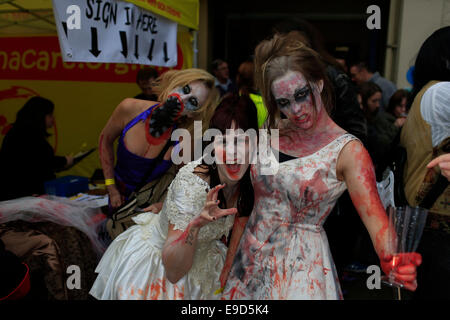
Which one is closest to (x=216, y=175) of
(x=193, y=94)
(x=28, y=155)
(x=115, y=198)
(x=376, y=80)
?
(x=193, y=94)

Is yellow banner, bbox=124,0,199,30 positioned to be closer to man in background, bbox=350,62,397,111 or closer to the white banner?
the white banner

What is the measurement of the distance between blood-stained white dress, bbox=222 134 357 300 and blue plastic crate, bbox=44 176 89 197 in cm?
251

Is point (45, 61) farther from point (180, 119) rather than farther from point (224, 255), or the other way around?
point (224, 255)

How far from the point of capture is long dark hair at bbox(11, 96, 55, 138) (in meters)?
3.39

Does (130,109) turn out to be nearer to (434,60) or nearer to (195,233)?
(195,233)

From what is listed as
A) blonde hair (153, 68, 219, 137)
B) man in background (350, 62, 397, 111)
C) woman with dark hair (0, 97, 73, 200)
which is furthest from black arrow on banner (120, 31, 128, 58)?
man in background (350, 62, 397, 111)

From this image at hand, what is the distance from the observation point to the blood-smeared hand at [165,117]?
205cm

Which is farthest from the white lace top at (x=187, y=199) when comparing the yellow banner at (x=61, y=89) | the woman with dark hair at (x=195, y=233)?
the yellow banner at (x=61, y=89)

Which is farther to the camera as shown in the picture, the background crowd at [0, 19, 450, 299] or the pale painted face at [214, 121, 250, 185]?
the background crowd at [0, 19, 450, 299]

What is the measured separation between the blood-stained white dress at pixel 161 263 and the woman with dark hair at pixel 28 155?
1870mm

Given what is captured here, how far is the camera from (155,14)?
3539 mm

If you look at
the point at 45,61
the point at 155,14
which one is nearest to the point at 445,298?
the point at 155,14

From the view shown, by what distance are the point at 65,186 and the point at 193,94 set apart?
2.08m

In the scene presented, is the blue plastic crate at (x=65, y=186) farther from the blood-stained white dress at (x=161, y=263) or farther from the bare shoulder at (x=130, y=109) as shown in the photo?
the blood-stained white dress at (x=161, y=263)
